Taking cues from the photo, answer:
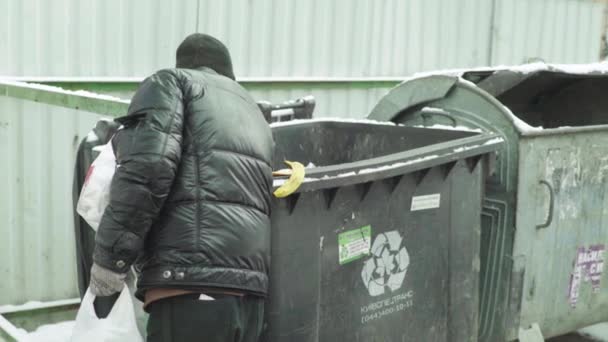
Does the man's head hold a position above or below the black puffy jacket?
above

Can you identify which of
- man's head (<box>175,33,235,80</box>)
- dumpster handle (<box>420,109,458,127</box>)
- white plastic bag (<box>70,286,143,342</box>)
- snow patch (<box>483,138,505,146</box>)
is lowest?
white plastic bag (<box>70,286,143,342</box>)

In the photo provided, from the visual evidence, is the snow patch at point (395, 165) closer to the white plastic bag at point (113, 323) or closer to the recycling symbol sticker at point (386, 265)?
the recycling symbol sticker at point (386, 265)

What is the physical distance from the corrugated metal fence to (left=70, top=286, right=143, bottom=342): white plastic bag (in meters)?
2.61

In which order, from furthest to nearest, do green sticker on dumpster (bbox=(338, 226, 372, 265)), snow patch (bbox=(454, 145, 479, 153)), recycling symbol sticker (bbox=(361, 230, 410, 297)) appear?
snow patch (bbox=(454, 145, 479, 153))
recycling symbol sticker (bbox=(361, 230, 410, 297))
green sticker on dumpster (bbox=(338, 226, 372, 265))

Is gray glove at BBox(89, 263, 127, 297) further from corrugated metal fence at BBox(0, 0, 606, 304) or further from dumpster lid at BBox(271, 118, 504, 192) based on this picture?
corrugated metal fence at BBox(0, 0, 606, 304)

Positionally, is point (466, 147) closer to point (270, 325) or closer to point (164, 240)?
point (270, 325)

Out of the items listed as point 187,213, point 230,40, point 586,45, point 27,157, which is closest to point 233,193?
point 187,213

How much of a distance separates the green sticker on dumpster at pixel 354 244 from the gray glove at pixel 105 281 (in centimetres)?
94

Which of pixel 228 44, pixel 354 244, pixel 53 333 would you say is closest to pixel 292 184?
pixel 354 244

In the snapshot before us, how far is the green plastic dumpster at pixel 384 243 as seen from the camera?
3318mm

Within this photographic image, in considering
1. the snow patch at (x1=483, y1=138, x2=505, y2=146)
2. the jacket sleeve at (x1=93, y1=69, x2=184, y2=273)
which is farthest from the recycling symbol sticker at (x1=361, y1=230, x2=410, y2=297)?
the jacket sleeve at (x1=93, y1=69, x2=184, y2=273)

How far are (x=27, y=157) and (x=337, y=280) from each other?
2.80 m

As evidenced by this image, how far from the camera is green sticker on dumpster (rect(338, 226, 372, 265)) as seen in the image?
3.52 meters

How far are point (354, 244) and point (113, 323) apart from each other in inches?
41.6
